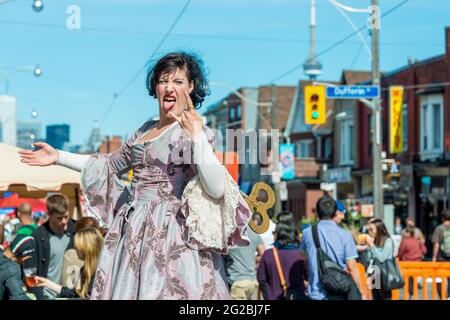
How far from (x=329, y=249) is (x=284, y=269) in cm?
141

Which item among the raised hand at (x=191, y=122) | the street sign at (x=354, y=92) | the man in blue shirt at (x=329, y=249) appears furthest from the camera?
the street sign at (x=354, y=92)

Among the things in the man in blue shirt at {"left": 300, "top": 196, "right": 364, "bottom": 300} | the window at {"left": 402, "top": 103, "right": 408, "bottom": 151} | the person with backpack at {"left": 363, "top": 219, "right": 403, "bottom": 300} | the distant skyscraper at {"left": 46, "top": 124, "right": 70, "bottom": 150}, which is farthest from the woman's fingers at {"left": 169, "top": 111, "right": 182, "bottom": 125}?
the window at {"left": 402, "top": 103, "right": 408, "bottom": 151}

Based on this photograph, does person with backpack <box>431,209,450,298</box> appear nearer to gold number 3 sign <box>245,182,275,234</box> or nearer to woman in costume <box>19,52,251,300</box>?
gold number 3 sign <box>245,182,275,234</box>

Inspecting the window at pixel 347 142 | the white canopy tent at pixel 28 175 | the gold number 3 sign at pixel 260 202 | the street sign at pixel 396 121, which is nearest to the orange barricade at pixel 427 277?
the white canopy tent at pixel 28 175

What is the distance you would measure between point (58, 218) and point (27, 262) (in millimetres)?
498

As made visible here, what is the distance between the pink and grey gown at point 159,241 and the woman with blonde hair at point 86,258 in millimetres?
3369

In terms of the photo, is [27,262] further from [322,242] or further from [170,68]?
[170,68]

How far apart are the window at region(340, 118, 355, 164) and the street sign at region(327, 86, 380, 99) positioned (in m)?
23.7

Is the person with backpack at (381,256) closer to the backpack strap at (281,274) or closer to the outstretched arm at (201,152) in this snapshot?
the backpack strap at (281,274)

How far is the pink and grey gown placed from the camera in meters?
3.63

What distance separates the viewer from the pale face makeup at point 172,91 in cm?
374

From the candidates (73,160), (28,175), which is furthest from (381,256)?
(73,160)
